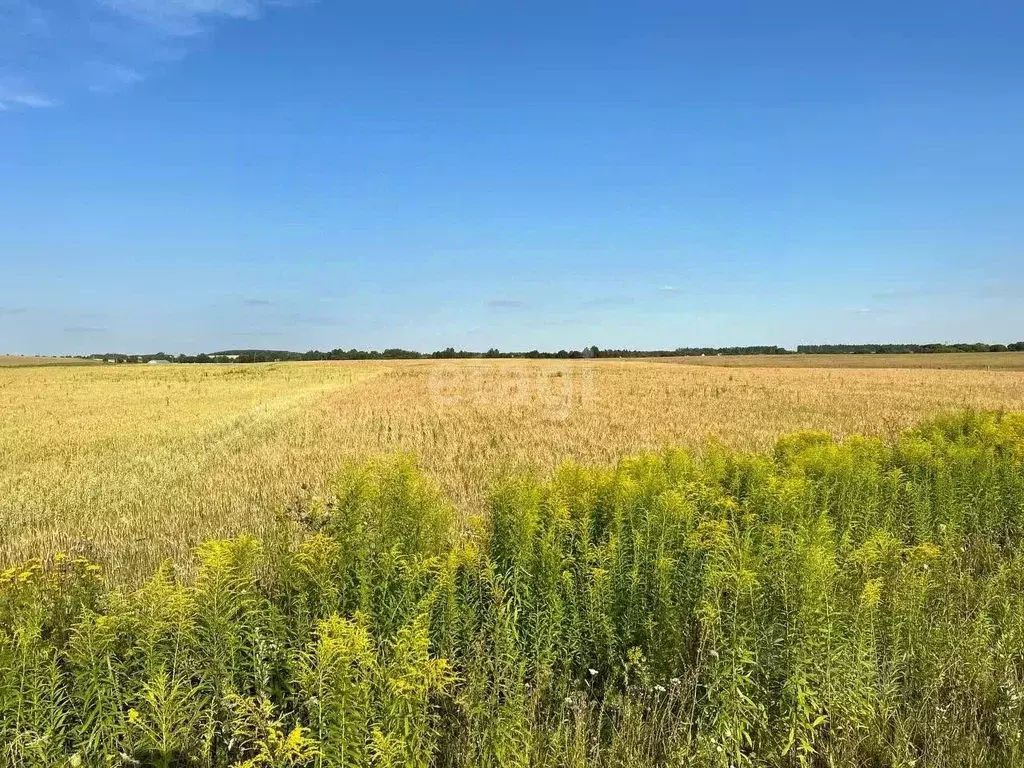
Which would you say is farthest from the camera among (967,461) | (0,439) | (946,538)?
(0,439)

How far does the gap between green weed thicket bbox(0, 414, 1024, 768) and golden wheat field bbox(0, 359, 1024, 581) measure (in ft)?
9.44

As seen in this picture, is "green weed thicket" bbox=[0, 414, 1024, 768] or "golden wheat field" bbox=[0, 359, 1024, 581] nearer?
"green weed thicket" bbox=[0, 414, 1024, 768]

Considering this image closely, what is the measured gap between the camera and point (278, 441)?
49.2 feet

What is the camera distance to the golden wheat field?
324 inches

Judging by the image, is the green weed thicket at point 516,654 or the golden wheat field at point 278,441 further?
the golden wheat field at point 278,441

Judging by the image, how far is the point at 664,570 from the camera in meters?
4.20

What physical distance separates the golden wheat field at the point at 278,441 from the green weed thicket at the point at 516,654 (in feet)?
9.44

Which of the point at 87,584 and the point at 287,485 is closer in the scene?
the point at 87,584

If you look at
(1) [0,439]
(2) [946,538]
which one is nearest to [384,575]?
(2) [946,538]

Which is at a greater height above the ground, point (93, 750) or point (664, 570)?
point (664, 570)

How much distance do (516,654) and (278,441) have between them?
501 inches

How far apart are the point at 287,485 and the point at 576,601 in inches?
281

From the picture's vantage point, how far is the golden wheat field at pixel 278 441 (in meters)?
8.23

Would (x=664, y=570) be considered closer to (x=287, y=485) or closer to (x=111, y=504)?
(x=287, y=485)
